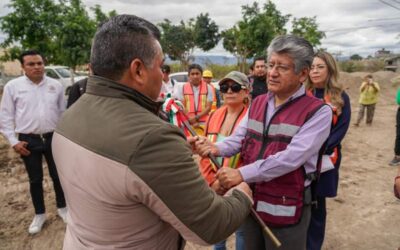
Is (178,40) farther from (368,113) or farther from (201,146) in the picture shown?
(201,146)

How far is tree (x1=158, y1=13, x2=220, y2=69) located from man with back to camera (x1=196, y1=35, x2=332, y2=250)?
93.3ft

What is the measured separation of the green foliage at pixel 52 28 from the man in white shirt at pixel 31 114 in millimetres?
11605

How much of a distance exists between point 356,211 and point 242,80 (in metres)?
2.70

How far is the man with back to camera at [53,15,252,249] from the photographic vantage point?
3.20ft

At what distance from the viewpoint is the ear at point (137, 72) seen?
108cm

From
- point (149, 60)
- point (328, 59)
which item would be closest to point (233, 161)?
point (328, 59)

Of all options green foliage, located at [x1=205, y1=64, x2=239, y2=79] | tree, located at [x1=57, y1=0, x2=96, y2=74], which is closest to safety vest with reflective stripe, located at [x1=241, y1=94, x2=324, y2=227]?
tree, located at [x1=57, y1=0, x2=96, y2=74]

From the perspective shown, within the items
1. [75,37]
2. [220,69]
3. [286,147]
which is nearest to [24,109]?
[286,147]

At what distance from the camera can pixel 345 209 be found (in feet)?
13.6

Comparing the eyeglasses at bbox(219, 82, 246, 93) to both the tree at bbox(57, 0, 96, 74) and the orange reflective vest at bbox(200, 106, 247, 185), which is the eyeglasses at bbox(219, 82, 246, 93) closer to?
the orange reflective vest at bbox(200, 106, 247, 185)

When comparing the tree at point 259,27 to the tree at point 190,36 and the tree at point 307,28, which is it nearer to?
the tree at point 307,28

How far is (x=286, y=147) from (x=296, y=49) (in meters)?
0.57

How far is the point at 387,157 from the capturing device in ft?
22.0

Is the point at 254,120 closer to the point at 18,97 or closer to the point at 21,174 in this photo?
the point at 18,97
